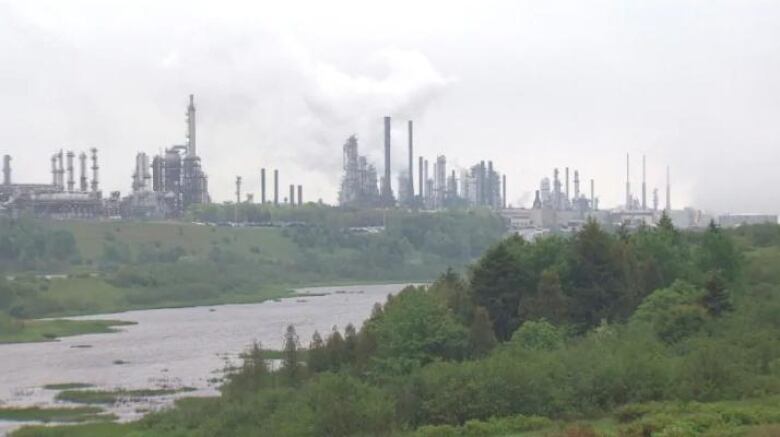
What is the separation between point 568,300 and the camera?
1219 inches

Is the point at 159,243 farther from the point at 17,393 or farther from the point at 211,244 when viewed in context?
the point at 17,393

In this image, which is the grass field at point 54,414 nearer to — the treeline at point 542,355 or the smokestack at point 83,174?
the treeline at point 542,355

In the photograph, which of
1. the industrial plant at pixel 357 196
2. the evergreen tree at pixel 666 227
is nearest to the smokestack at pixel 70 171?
the industrial plant at pixel 357 196

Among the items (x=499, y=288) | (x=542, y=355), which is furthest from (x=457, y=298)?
(x=542, y=355)

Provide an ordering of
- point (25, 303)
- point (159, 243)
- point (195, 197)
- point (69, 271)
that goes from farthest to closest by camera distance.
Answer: point (195, 197)
point (159, 243)
point (69, 271)
point (25, 303)

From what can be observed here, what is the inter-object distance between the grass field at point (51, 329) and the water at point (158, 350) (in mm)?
1151

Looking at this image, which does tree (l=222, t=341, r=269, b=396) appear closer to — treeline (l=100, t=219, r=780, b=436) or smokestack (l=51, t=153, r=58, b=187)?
treeline (l=100, t=219, r=780, b=436)

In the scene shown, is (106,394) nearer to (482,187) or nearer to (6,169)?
(6,169)

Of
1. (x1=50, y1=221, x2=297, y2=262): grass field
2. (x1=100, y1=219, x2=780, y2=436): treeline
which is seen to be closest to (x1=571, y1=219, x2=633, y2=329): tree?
(x1=100, y1=219, x2=780, y2=436): treeline

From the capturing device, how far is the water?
3622 centimetres

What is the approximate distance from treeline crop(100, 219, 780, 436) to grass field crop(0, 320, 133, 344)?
23551mm

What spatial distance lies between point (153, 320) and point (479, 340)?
118 feet

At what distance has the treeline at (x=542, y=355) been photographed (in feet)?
68.0

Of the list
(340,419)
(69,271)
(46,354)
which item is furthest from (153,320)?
(340,419)
